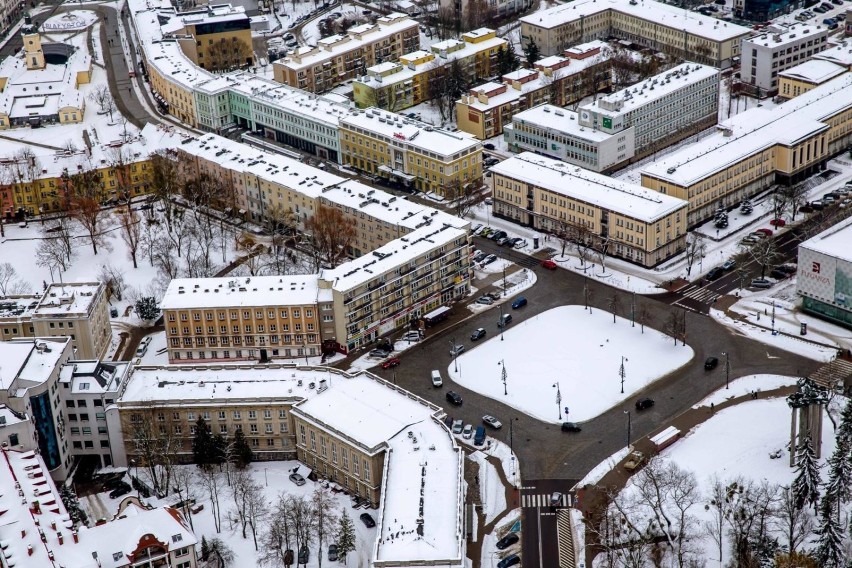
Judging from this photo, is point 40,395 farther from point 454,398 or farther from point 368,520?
point 454,398

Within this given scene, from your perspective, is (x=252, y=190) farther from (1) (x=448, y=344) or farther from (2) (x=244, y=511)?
(2) (x=244, y=511)

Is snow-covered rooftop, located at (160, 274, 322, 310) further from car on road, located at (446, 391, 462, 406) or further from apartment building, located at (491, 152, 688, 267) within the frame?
apartment building, located at (491, 152, 688, 267)

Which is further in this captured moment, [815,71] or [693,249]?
[815,71]

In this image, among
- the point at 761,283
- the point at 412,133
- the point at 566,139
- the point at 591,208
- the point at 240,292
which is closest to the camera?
A: the point at 240,292

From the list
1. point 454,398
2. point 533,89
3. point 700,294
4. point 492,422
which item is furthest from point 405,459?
point 533,89

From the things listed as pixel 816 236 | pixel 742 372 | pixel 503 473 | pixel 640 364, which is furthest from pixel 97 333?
pixel 816 236

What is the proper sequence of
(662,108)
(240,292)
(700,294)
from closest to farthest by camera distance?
(240,292) → (700,294) → (662,108)
